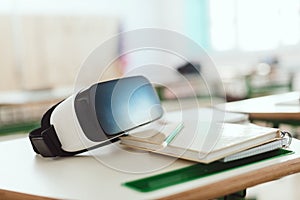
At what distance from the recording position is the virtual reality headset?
1108 mm

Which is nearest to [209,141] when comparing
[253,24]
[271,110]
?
[271,110]

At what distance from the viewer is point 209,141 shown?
106cm

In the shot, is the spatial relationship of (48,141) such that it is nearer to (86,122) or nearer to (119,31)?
(86,122)

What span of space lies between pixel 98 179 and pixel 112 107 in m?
0.26

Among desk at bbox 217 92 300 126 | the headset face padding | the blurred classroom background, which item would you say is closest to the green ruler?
the headset face padding

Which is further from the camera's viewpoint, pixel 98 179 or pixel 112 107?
pixel 112 107

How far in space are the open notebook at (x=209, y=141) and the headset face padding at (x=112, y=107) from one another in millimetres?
66

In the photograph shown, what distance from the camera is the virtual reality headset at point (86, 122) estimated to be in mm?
1108

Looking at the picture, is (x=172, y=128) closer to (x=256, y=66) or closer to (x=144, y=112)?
(x=144, y=112)

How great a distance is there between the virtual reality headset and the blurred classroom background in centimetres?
447

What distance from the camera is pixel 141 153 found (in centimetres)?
117

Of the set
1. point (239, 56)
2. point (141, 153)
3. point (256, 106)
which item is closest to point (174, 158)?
point (141, 153)

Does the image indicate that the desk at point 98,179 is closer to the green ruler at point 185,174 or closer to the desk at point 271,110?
the green ruler at point 185,174

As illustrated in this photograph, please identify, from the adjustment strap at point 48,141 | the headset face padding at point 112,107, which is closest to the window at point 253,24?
the headset face padding at point 112,107
